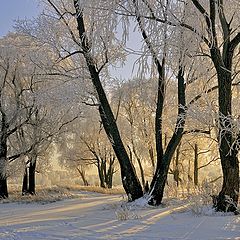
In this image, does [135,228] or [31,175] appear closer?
[135,228]

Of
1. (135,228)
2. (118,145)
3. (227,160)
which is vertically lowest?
(135,228)

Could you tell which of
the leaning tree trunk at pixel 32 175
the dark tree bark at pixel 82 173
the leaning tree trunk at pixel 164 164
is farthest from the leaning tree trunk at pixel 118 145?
the dark tree bark at pixel 82 173

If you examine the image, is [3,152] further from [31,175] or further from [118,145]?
[118,145]

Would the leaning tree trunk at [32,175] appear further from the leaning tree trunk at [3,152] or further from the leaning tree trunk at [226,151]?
the leaning tree trunk at [226,151]

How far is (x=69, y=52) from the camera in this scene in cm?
1389

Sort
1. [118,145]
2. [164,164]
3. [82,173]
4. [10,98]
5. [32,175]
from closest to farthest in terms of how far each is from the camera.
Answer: [164,164]
[118,145]
[10,98]
[32,175]
[82,173]

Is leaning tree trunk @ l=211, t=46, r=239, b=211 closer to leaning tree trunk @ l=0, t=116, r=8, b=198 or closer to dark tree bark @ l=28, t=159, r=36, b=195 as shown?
leaning tree trunk @ l=0, t=116, r=8, b=198

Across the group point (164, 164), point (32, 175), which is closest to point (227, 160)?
point (164, 164)

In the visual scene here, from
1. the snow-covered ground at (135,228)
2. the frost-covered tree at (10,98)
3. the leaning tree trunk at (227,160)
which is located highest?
the frost-covered tree at (10,98)

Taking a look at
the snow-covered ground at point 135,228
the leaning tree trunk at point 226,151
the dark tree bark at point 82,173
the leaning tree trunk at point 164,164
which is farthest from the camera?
the dark tree bark at point 82,173

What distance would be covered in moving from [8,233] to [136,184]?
581 centimetres

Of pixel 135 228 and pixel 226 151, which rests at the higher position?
pixel 226 151

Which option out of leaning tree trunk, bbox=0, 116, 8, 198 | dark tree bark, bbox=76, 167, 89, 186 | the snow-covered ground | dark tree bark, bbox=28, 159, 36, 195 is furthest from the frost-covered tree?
dark tree bark, bbox=76, 167, 89, 186

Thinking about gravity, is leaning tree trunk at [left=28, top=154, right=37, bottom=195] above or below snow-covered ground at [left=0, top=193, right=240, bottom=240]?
above
